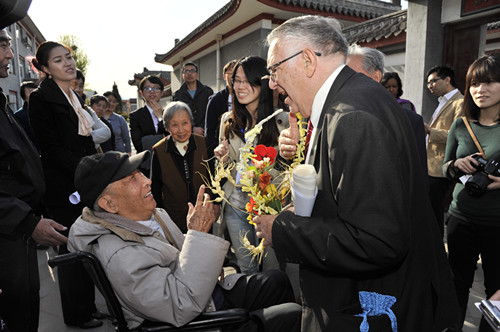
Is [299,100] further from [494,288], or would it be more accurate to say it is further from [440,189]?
[440,189]

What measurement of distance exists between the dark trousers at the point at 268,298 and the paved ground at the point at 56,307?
146cm

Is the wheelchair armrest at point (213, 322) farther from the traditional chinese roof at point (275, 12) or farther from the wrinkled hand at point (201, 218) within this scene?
the traditional chinese roof at point (275, 12)

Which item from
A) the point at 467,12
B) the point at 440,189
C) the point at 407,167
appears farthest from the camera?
the point at 467,12

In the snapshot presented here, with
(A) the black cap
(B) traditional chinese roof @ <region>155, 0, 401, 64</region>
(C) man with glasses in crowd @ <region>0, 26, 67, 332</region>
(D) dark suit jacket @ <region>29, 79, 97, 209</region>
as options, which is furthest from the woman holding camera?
(B) traditional chinese roof @ <region>155, 0, 401, 64</region>

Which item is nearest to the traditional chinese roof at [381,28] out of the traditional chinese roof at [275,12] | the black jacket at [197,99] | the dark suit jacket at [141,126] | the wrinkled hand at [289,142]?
the traditional chinese roof at [275,12]

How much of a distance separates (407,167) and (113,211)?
4.97 feet

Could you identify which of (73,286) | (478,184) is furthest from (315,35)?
(73,286)

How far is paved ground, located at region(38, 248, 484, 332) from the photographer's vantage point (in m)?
2.96

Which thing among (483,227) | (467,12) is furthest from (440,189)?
(467,12)

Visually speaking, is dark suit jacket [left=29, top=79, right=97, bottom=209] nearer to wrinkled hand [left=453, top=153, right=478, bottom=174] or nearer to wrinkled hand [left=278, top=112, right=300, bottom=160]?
wrinkled hand [left=278, top=112, right=300, bottom=160]

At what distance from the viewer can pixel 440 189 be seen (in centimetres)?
415

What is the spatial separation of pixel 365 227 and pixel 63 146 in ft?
8.70

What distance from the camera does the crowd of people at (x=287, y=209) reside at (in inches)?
40.9

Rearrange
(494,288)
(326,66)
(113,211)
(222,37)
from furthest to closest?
(222,37), (494,288), (113,211), (326,66)
